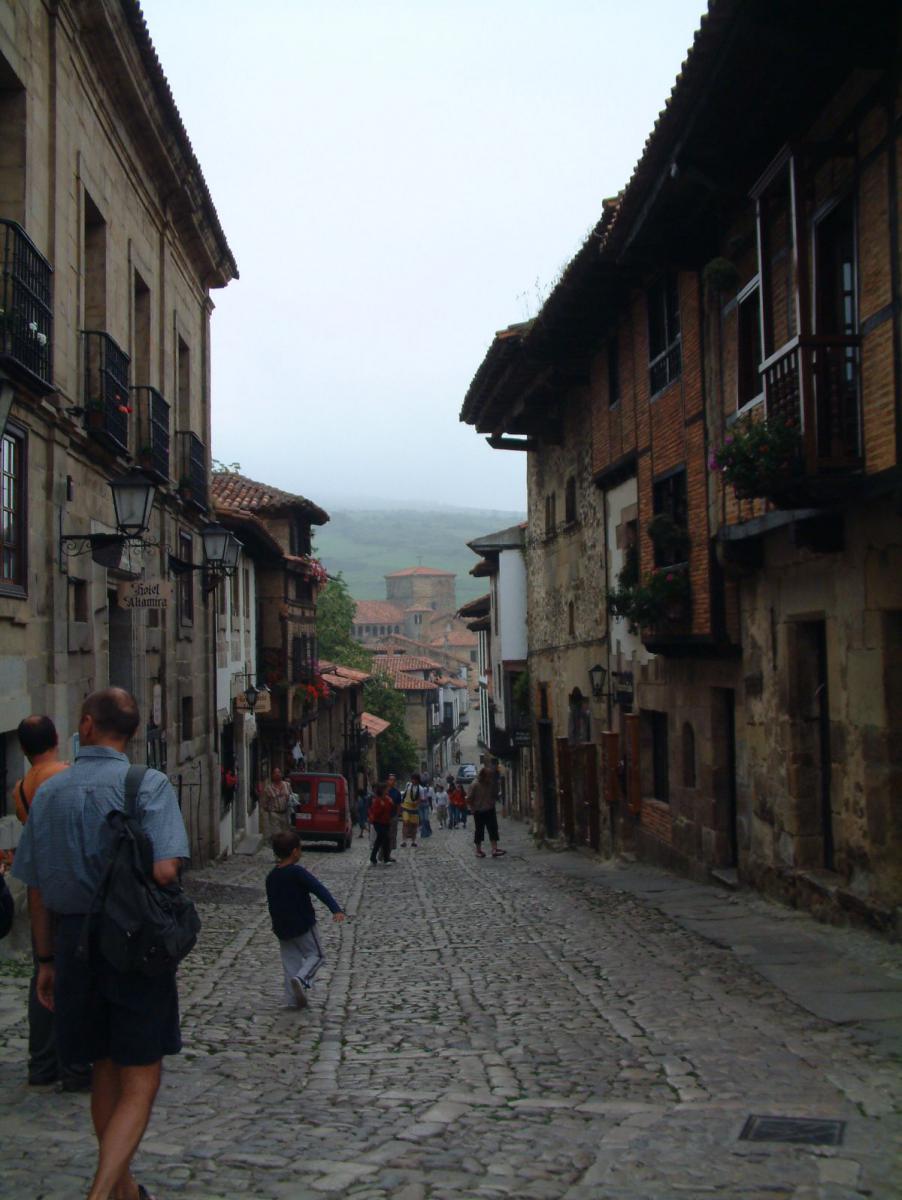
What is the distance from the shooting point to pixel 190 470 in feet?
66.6

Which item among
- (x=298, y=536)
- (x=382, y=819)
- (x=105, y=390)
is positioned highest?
(x=298, y=536)

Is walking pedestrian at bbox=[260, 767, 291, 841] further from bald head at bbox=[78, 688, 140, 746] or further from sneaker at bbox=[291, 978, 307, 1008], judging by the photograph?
bald head at bbox=[78, 688, 140, 746]

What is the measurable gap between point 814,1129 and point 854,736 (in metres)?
5.08

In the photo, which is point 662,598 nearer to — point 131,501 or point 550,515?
point 131,501

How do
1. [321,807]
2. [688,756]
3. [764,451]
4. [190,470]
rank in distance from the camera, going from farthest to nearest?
[321,807]
[190,470]
[688,756]
[764,451]

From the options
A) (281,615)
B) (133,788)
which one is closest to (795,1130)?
(133,788)

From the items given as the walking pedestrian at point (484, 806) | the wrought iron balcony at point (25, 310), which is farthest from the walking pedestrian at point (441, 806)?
the wrought iron balcony at point (25, 310)

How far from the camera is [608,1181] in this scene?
489 centimetres

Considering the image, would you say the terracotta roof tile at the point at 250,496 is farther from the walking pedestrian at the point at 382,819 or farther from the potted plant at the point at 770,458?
the potted plant at the point at 770,458

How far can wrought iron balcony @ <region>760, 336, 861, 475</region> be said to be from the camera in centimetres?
938

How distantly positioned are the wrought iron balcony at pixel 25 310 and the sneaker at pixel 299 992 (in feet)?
16.7

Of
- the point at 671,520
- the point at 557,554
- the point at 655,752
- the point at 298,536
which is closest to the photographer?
the point at 671,520

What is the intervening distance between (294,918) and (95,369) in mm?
7245

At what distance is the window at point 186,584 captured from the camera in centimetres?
2030
